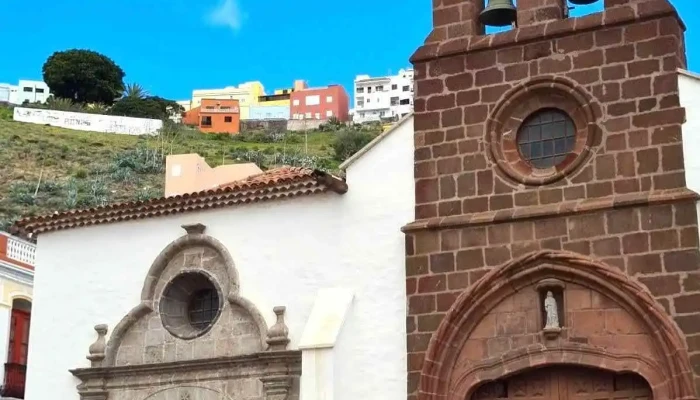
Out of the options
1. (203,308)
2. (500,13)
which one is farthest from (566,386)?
(203,308)

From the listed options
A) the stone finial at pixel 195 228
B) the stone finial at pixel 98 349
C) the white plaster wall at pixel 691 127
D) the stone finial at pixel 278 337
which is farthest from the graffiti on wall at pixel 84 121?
the white plaster wall at pixel 691 127

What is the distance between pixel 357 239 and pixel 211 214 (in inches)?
93.2

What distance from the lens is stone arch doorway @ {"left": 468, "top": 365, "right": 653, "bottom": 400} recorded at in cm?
1145

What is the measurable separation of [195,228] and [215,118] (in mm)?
73969

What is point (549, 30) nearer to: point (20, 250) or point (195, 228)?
point (195, 228)

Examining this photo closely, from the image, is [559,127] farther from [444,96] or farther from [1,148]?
[1,148]

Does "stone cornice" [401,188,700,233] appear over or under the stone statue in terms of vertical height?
over

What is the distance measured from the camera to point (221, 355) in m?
14.0

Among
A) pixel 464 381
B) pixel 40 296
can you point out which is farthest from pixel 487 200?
pixel 40 296

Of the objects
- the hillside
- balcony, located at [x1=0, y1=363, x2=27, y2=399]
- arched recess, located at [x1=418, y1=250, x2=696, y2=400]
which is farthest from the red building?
arched recess, located at [x1=418, y1=250, x2=696, y2=400]

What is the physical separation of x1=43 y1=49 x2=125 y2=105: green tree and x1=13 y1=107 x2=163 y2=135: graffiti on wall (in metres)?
11.4

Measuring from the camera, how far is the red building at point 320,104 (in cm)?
9156

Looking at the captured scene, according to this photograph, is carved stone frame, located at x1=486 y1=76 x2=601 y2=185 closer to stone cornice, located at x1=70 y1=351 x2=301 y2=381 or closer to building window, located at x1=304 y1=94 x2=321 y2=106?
stone cornice, located at x1=70 y1=351 x2=301 y2=381

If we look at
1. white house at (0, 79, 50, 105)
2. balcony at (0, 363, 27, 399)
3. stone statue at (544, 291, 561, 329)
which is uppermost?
white house at (0, 79, 50, 105)
